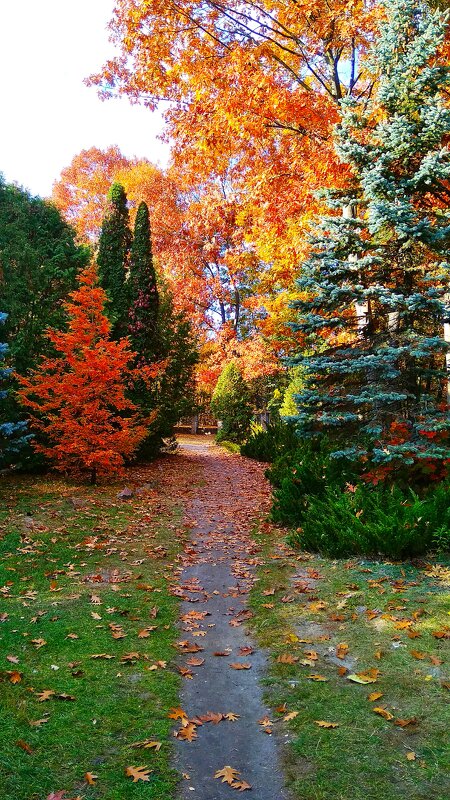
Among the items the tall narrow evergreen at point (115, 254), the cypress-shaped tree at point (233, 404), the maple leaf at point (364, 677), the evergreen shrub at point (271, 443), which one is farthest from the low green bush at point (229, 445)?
the maple leaf at point (364, 677)

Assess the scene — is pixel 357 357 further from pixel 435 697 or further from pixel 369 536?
pixel 435 697

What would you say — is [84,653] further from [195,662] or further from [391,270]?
[391,270]

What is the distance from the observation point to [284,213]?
12.0 metres

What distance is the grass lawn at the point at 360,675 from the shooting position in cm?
291

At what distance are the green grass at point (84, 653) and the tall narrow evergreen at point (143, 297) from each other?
8243 millimetres

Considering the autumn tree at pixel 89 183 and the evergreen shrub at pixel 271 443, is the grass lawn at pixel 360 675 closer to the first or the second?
the evergreen shrub at pixel 271 443

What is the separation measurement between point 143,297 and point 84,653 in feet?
42.4

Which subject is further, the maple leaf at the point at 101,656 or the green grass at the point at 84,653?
the maple leaf at the point at 101,656

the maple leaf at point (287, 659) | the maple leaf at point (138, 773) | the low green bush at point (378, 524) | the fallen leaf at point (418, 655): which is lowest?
the maple leaf at point (138, 773)

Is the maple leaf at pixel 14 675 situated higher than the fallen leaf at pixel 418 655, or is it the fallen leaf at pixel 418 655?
the fallen leaf at pixel 418 655

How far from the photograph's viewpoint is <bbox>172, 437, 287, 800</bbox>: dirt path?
2.96 m

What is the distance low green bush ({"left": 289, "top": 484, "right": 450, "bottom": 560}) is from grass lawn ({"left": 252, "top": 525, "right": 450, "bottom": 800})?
0.76 ft

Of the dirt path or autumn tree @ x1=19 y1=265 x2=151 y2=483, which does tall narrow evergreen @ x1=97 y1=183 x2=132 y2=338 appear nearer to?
autumn tree @ x1=19 y1=265 x2=151 y2=483

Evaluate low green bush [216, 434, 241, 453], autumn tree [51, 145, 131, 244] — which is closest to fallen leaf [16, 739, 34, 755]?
low green bush [216, 434, 241, 453]
